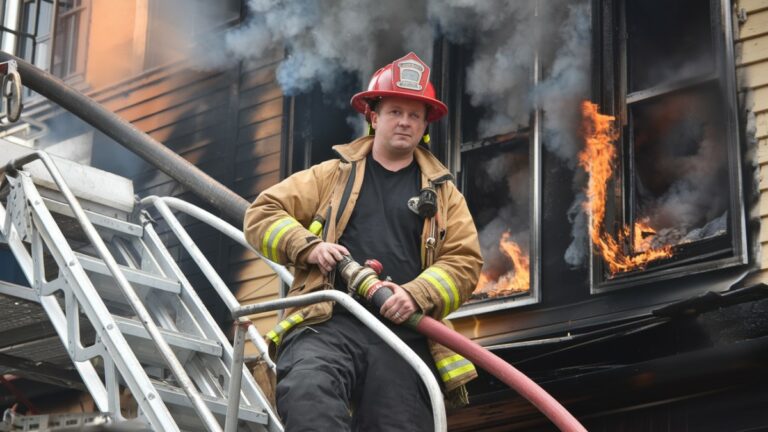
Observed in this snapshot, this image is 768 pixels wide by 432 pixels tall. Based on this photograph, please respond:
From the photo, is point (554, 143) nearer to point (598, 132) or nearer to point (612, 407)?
point (598, 132)

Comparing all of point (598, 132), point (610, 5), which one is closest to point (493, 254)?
point (598, 132)

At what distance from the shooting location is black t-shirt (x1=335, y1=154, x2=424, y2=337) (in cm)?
474

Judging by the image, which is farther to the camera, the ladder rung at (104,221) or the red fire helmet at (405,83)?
the ladder rung at (104,221)

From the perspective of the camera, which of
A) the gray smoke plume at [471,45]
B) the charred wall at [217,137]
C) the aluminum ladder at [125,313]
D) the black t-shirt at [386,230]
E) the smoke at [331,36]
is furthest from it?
the charred wall at [217,137]

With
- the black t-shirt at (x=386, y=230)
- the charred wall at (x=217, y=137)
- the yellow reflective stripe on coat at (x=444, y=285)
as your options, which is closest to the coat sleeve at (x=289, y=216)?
the black t-shirt at (x=386, y=230)

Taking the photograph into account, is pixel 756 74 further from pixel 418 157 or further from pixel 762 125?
pixel 418 157

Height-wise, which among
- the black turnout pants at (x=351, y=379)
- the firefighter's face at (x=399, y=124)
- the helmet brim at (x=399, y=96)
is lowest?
the black turnout pants at (x=351, y=379)

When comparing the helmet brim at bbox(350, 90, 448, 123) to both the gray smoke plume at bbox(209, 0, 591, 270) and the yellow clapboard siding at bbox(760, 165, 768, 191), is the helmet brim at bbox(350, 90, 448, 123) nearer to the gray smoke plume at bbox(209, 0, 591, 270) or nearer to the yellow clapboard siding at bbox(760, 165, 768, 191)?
the yellow clapboard siding at bbox(760, 165, 768, 191)

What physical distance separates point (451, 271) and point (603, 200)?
286 cm

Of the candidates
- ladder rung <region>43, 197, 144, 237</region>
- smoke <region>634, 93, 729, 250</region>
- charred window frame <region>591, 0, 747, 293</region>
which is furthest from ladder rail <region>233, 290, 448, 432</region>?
smoke <region>634, 93, 729, 250</region>

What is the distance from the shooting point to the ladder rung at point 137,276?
18.9 ft

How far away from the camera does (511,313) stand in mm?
7609

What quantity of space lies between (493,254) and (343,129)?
6.59ft

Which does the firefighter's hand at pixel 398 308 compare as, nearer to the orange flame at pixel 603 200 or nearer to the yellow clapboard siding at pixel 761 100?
the orange flame at pixel 603 200
